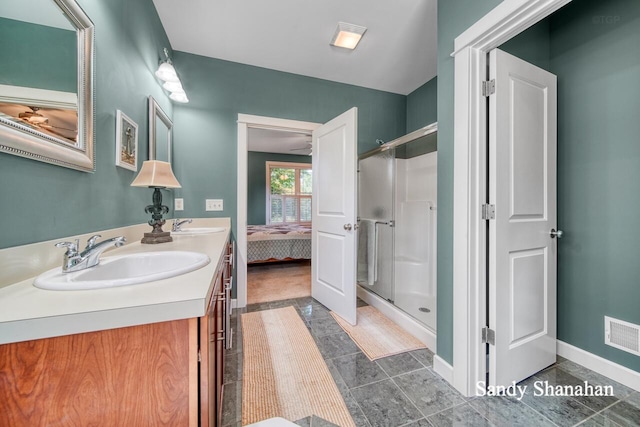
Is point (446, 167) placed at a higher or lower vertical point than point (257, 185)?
lower

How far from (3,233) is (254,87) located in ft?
7.92

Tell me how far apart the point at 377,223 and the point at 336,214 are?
1.82ft

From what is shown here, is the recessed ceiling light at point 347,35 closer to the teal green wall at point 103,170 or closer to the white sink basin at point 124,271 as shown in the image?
the teal green wall at point 103,170

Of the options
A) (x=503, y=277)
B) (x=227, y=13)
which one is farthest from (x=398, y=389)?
(x=227, y=13)

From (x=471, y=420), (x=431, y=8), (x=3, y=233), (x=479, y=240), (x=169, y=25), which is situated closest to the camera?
(x=3, y=233)

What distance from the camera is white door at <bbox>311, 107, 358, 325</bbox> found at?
7.41 ft

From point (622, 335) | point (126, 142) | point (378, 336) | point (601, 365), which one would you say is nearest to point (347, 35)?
point (126, 142)

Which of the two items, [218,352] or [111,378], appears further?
[218,352]

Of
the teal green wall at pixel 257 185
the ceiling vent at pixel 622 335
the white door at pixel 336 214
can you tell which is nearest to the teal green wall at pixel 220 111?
the white door at pixel 336 214

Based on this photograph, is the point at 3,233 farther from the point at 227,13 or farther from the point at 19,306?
the point at 227,13

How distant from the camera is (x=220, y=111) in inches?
101

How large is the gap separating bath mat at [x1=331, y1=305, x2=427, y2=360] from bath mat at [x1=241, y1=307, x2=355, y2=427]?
1.20 feet

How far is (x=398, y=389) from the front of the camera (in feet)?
4.80

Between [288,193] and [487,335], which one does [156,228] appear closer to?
[487,335]
